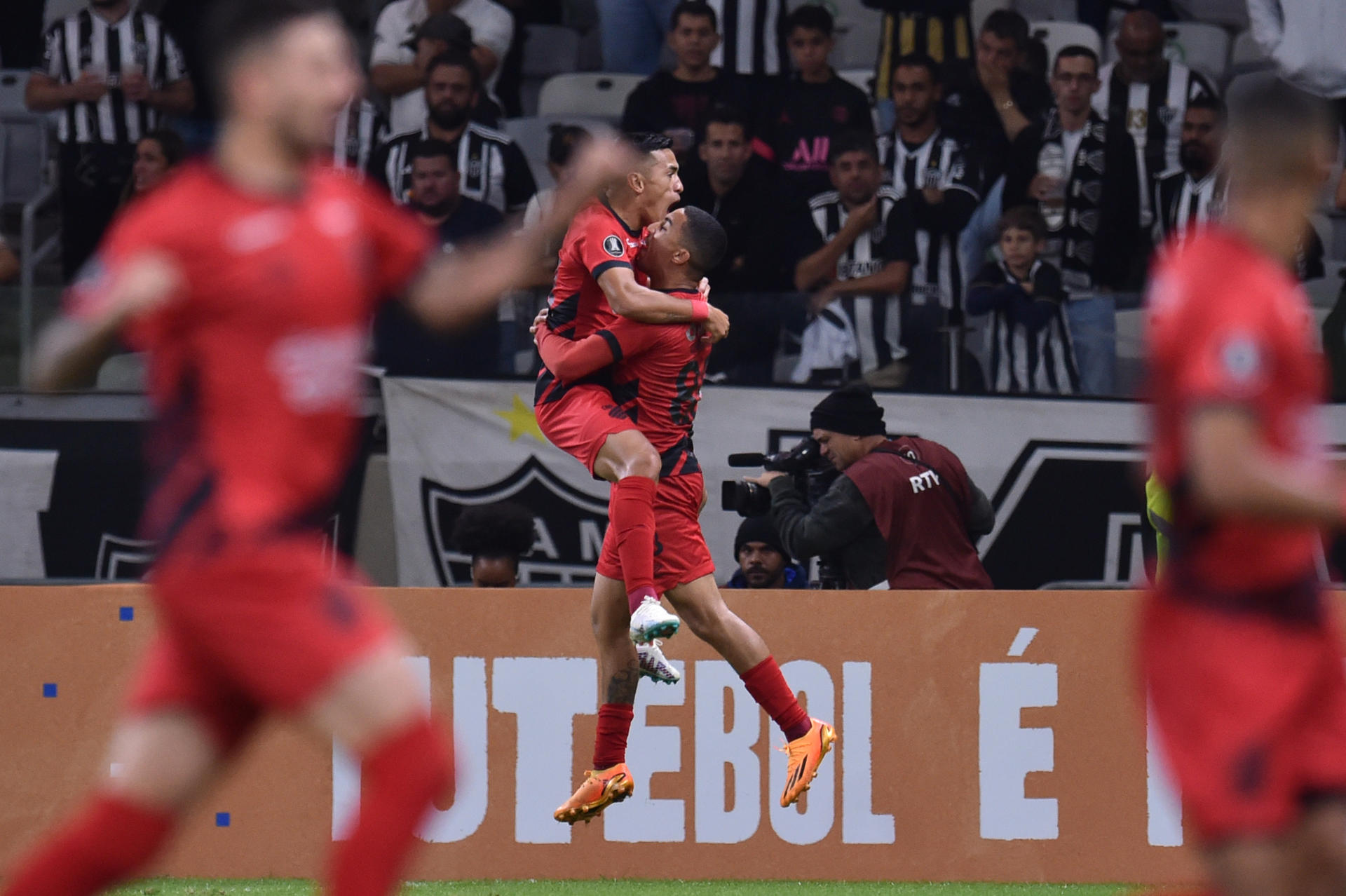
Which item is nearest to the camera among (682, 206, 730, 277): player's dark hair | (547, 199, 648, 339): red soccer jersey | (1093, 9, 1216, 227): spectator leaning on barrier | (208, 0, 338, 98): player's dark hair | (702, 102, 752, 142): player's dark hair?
(208, 0, 338, 98): player's dark hair

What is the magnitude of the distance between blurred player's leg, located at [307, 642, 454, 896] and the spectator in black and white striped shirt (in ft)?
28.7

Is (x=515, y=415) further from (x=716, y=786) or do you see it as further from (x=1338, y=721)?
(x=1338, y=721)

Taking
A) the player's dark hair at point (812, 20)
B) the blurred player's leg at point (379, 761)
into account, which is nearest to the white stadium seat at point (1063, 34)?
the player's dark hair at point (812, 20)

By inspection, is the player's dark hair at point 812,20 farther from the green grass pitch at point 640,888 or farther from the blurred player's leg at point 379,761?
the blurred player's leg at point 379,761

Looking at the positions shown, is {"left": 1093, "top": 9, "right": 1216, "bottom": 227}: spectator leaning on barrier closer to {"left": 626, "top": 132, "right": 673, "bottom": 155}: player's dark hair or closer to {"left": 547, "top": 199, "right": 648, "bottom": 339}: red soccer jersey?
{"left": 626, "top": 132, "right": 673, "bottom": 155}: player's dark hair

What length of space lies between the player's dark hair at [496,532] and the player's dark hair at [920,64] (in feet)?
13.3

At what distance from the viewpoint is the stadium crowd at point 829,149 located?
383 inches

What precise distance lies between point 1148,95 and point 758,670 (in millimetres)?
5773

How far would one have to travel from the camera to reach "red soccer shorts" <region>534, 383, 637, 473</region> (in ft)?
24.0

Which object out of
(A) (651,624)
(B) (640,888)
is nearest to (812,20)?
(A) (651,624)

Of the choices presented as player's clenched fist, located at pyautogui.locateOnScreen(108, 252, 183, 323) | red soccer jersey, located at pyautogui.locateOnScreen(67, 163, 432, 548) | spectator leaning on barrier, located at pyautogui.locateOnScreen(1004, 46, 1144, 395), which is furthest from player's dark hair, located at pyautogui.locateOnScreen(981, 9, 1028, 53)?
player's clenched fist, located at pyautogui.locateOnScreen(108, 252, 183, 323)

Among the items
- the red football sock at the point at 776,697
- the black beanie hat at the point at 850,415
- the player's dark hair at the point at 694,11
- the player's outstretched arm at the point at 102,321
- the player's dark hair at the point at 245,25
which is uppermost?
the player's dark hair at the point at 694,11

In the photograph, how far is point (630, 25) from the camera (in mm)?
12641

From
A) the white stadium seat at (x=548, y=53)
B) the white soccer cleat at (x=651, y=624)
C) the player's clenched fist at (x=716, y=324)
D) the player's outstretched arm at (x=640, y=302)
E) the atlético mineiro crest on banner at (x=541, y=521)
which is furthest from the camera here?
the white stadium seat at (x=548, y=53)
